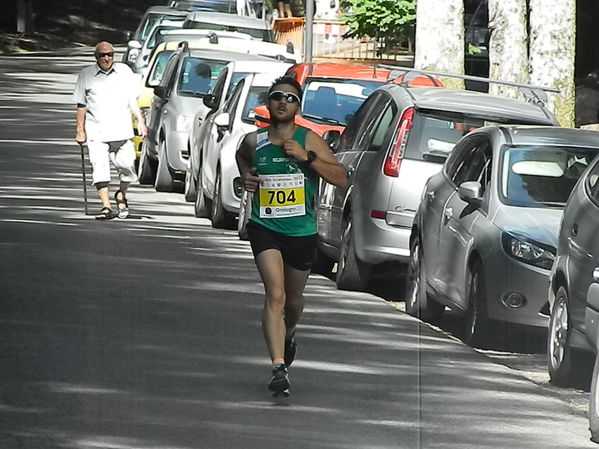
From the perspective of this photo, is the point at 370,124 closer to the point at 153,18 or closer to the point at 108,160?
the point at 108,160

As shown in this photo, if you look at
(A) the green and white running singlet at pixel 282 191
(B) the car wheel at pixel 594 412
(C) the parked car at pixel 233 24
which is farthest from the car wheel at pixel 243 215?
(C) the parked car at pixel 233 24

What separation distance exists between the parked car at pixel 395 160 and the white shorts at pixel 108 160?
13.9ft

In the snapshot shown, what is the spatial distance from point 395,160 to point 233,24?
64.8 feet

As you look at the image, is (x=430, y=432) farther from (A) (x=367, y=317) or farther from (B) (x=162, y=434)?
(A) (x=367, y=317)

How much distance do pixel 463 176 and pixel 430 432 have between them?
181 inches

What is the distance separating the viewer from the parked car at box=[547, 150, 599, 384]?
10586 millimetres

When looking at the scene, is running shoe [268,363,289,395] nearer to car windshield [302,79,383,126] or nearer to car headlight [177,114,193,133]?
car windshield [302,79,383,126]

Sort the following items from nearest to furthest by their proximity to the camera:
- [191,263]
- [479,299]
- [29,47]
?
[479,299]
[191,263]
[29,47]

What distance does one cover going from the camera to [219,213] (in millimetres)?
19109

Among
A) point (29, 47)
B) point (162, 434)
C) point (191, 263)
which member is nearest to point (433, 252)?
point (191, 263)

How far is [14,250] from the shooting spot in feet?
52.6

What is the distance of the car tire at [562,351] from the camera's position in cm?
1096

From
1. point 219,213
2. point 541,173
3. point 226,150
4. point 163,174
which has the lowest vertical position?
point 163,174

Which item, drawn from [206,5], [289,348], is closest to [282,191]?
[289,348]
